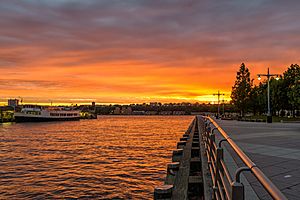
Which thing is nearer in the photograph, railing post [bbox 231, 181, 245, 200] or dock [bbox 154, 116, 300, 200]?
→ railing post [bbox 231, 181, 245, 200]

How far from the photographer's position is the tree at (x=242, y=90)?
7794 centimetres

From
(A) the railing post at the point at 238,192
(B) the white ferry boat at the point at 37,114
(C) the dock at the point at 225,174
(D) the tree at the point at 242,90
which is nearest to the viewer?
(A) the railing post at the point at 238,192

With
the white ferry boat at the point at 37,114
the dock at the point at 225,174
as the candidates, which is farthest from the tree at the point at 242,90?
the white ferry boat at the point at 37,114

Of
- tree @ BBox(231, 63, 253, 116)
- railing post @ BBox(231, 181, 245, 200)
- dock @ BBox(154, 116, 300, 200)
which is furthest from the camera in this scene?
tree @ BBox(231, 63, 253, 116)

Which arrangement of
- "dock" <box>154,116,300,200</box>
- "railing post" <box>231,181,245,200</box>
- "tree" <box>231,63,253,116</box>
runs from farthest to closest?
"tree" <box>231,63,253,116</box>, "dock" <box>154,116,300,200</box>, "railing post" <box>231,181,245,200</box>

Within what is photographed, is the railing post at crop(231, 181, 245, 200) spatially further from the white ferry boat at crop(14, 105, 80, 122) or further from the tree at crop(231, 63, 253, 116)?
the white ferry boat at crop(14, 105, 80, 122)

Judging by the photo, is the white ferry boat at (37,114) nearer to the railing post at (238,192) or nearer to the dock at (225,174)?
the dock at (225,174)

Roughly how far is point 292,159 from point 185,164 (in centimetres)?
379

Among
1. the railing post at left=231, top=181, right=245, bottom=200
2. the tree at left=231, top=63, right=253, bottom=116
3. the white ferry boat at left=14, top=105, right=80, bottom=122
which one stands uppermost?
the tree at left=231, top=63, right=253, bottom=116

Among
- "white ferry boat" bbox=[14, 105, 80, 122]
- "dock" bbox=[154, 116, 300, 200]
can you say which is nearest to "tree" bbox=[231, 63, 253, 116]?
"dock" bbox=[154, 116, 300, 200]

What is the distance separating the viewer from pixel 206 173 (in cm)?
784

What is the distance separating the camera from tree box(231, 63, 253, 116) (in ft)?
256

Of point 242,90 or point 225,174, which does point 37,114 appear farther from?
point 225,174

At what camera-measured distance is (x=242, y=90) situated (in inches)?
3063
